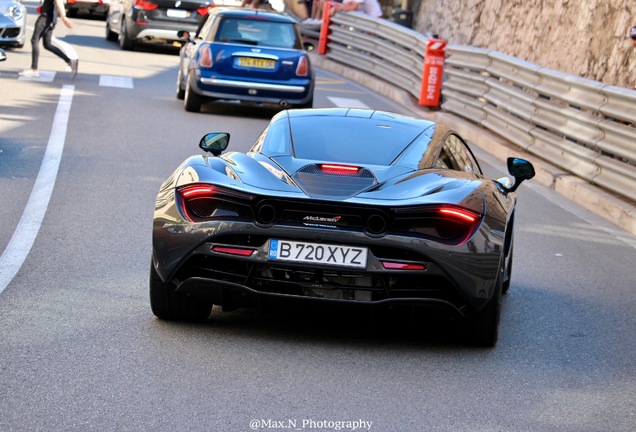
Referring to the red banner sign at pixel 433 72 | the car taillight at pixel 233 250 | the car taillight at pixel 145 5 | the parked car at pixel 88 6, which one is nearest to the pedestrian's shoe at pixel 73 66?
the red banner sign at pixel 433 72

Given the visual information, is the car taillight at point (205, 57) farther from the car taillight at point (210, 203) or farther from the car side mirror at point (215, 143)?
the car taillight at point (210, 203)

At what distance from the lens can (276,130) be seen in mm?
7617

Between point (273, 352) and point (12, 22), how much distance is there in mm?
18879

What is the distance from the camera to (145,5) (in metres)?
27.8

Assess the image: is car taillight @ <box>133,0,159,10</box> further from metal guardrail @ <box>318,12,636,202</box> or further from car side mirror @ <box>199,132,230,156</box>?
car side mirror @ <box>199,132,230,156</box>

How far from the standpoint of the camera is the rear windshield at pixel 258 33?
19234mm

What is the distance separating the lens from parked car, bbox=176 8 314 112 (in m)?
18.8

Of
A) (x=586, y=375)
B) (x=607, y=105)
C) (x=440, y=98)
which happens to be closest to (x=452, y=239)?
(x=586, y=375)

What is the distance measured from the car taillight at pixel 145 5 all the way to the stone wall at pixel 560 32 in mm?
6814

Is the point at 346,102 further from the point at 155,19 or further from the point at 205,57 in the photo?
the point at 155,19

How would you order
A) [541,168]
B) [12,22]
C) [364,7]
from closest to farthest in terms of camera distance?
1. [541,168]
2. [12,22]
3. [364,7]

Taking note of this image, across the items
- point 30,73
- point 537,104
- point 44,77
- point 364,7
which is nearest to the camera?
point 537,104

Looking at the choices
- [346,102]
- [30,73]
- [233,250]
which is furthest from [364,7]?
[233,250]

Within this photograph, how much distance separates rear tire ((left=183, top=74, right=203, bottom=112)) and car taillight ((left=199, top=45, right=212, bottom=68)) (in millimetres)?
265
